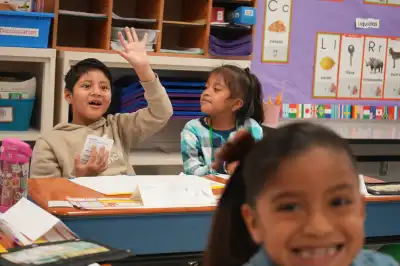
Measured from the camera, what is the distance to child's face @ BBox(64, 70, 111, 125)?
8.77ft

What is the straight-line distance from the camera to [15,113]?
3.24 metres

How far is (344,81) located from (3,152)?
2.97 metres

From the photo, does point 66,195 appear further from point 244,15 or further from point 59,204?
point 244,15

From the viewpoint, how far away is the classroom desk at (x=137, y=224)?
6.04 feet

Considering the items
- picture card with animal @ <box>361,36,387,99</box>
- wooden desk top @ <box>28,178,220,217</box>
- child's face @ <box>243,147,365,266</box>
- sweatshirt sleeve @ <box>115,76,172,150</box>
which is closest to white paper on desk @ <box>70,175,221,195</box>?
wooden desk top @ <box>28,178,220,217</box>

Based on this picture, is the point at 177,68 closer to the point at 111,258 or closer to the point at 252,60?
the point at 252,60

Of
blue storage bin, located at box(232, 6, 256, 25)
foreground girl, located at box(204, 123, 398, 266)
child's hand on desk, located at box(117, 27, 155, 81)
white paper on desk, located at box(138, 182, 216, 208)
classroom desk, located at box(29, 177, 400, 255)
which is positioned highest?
blue storage bin, located at box(232, 6, 256, 25)

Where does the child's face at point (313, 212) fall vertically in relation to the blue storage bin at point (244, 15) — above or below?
below

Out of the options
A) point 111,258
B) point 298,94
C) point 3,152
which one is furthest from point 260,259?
point 298,94

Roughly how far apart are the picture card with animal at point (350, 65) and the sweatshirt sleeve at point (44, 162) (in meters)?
2.37

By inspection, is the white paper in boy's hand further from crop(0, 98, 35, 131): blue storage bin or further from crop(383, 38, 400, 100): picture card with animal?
crop(383, 38, 400, 100): picture card with animal

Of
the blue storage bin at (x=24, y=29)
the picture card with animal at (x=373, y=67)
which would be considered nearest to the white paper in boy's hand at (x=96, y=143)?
the blue storage bin at (x=24, y=29)

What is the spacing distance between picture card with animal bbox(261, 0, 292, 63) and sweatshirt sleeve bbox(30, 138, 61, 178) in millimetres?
1897

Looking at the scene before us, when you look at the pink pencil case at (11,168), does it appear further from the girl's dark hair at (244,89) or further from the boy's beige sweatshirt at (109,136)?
the girl's dark hair at (244,89)
